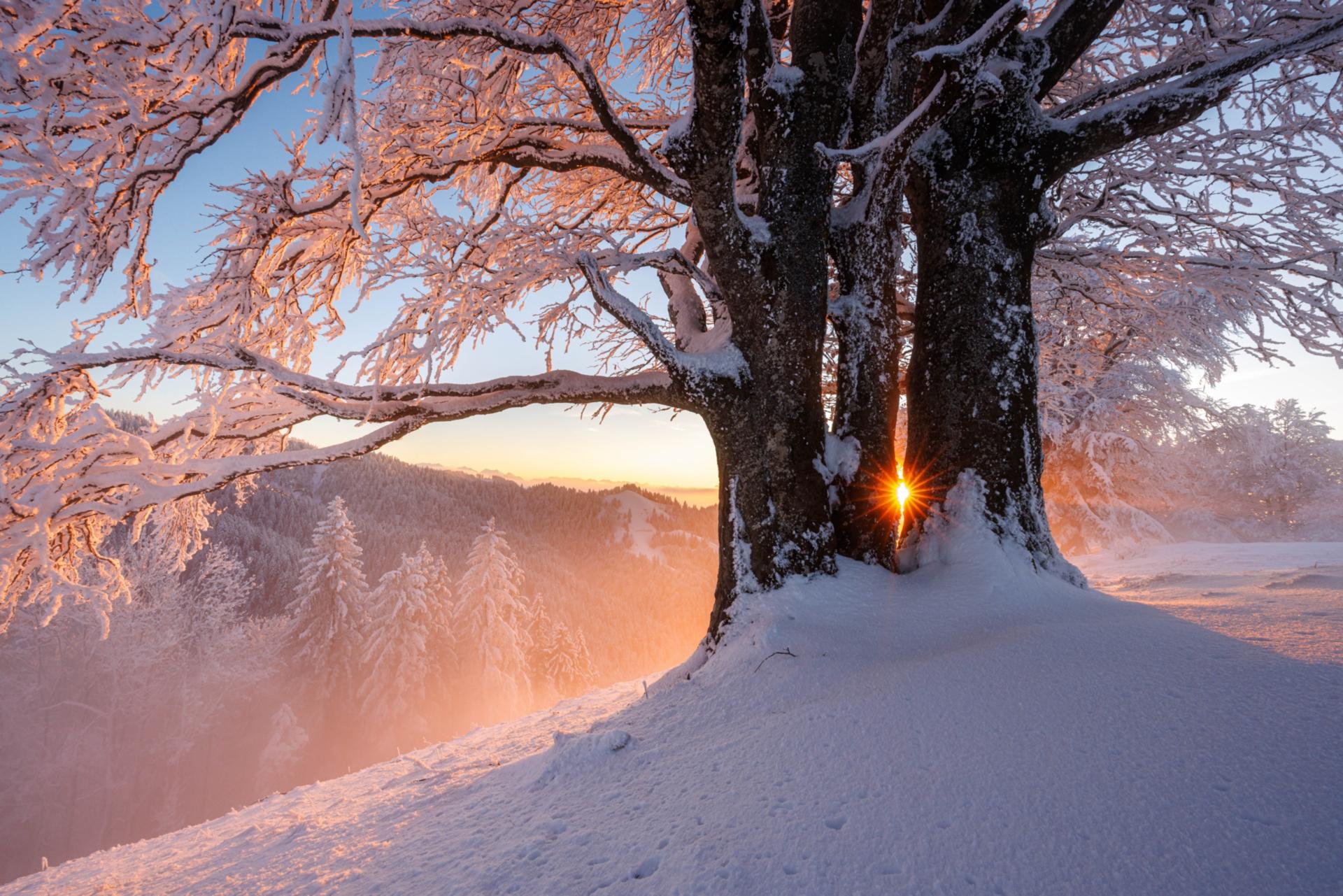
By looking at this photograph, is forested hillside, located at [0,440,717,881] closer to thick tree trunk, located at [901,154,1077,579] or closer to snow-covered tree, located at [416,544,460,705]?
snow-covered tree, located at [416,544,460,705]

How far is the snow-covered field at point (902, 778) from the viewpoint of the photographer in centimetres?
140

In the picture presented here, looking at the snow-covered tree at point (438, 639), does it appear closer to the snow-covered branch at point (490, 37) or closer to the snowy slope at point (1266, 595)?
the snow-covered branch at point (490, 37)

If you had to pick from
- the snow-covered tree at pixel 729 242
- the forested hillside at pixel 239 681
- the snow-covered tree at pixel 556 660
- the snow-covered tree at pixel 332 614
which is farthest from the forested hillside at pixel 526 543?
the snow-covered tree at pixel 729 242

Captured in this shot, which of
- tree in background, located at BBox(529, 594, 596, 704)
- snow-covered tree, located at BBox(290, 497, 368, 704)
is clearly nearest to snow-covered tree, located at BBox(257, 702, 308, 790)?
snow-covered tree, located at BBox(290, 497, 368, 704)

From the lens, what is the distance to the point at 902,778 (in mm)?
1837

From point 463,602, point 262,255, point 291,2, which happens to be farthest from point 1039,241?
point 463,602

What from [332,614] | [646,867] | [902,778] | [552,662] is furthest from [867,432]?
[552,662]

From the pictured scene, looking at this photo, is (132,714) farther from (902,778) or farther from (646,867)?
(902,778)

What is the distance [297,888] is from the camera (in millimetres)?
1957

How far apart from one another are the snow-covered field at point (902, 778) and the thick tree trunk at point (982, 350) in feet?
2.02

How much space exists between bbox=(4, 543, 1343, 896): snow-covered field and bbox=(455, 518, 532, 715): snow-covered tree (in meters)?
25.9

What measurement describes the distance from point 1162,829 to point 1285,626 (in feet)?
8.30

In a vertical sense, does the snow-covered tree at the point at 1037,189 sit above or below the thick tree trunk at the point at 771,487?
above

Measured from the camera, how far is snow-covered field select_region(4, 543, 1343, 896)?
55.3 inches
